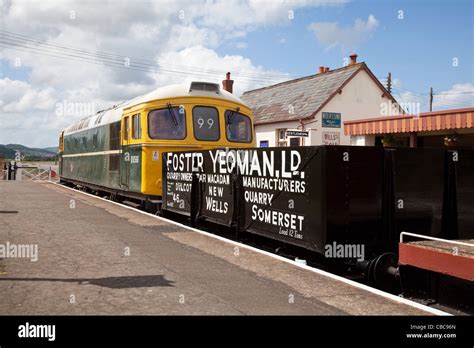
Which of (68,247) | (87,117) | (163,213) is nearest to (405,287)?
(68,247)

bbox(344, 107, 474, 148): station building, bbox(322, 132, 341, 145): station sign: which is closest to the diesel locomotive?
bbox(344, 107, 474, 148): station building

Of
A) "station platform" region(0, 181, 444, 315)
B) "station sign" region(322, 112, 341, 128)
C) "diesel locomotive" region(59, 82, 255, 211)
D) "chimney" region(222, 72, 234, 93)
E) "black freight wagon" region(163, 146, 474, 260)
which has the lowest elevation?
"station platform" region(0, 181, 444, 315)

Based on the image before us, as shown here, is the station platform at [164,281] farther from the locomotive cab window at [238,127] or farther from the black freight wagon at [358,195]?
the locomotive cab window at [238,127]

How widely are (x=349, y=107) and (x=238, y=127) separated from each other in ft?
53.6

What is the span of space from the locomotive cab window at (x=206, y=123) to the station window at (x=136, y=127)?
148 cm

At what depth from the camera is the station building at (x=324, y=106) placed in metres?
26.4

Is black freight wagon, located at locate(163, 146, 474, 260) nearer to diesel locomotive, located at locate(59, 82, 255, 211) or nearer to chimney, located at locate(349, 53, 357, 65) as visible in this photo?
diesel locomotive, located at locate(59, 82, 255, 211)

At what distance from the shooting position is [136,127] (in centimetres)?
1301

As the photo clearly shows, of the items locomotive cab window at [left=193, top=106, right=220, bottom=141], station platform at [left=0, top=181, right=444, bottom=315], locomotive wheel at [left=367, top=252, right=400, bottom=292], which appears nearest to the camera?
station platform at [left=0, top=181, right=444, bottom=315]

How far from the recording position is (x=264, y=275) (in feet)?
21.0

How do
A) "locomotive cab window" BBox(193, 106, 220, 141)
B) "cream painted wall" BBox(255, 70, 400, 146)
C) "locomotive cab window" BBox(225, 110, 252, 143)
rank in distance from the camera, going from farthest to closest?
"cream painted wall" BBox(255, 70, 400, 146) → "locomotive cab window" BBox(225, 110, 252, 143) → "locomotive cab window" BBox(193, 106, 220, 141)

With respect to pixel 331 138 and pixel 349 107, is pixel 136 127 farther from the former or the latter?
pixel 349 107

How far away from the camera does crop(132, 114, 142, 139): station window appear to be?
502 inches

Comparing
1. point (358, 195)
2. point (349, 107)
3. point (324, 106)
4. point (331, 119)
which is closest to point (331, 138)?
point (331, 119)
